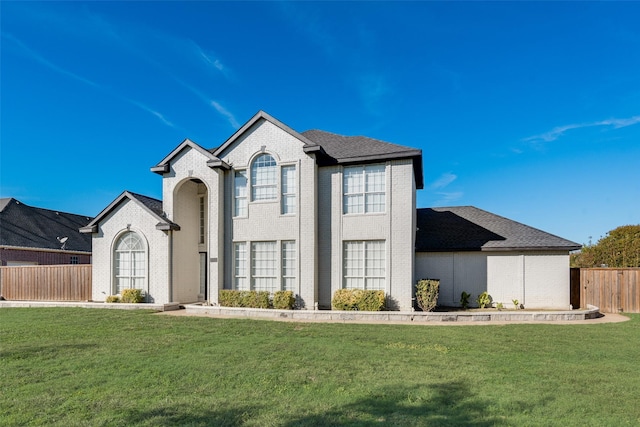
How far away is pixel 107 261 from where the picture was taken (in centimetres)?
1745

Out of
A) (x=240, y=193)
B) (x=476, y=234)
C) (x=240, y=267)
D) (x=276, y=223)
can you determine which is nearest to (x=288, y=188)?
(x=276, y=223)

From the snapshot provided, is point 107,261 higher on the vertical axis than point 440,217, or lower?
lower

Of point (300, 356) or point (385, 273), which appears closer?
point (300, 356)

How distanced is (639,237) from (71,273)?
1545 inches

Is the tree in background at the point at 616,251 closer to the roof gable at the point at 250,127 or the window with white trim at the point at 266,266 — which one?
the window with white trim at the point at 266,266

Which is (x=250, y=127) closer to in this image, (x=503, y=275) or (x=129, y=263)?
(x=129, y=263)

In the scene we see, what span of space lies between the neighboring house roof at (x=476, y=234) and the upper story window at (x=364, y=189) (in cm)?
351

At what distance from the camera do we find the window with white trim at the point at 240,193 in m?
16.4

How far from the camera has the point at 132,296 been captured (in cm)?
1641

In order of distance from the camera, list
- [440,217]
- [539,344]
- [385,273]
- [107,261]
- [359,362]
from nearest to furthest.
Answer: [359,362]
[539,344]
[385,273]
[107,261]
[440,217]

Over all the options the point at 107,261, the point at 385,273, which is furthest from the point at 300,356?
the point at 107,261

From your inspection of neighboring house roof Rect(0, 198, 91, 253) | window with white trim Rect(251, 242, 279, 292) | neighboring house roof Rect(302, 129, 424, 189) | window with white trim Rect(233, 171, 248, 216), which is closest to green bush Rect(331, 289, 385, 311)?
window with white trim Rect(251, 242, 279, 292)

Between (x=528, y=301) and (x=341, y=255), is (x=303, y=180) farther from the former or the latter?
(x=528, y=301)

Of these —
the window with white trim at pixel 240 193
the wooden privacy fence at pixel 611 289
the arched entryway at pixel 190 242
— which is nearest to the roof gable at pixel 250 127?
the window with white trim at pixel 240 193
